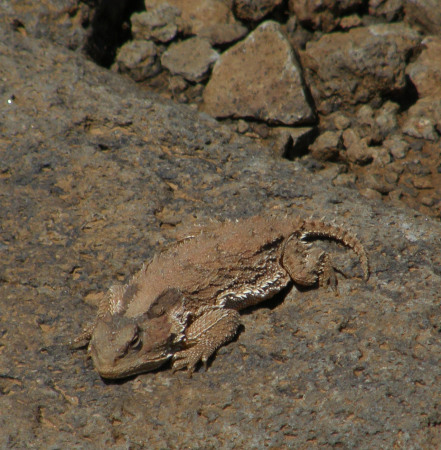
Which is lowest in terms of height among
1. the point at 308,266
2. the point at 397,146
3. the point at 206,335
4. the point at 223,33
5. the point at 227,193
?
the point at 397,146

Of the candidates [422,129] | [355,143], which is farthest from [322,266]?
[422,129]

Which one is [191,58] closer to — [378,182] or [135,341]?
[378,182]

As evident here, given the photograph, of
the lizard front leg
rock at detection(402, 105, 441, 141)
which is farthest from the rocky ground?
the lizard front leg

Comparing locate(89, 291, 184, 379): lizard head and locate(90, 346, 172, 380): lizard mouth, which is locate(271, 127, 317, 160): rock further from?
locate(90, 346, 172, 380): lizard mouth

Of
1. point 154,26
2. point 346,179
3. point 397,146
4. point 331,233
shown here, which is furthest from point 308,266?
point 154,26

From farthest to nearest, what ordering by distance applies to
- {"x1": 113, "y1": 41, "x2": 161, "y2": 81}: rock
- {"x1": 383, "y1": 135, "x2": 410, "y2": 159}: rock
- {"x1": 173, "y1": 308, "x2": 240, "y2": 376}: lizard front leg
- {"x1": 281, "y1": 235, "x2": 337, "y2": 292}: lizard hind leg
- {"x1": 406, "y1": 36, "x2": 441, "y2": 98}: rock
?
{"x1": 113, "y1": 41, "x2": 161, "y2": 81}: rock, {"x1": 406, "y1": 36, "x2": 441, "y2": 98}: rock, {"x1": 383, "y1": 135, "x2": 410, "y2": 159}: rock, {"x1": 281, "y1": 235, "x2": 337, "y2": 292}: lizard hind leg, {"x1": 173, "y1": 308, "x2": 240, "y2": 376}: lizard front leg

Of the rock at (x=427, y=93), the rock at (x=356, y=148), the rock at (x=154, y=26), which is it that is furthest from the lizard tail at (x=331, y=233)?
the rock at (x=154, y=26)
